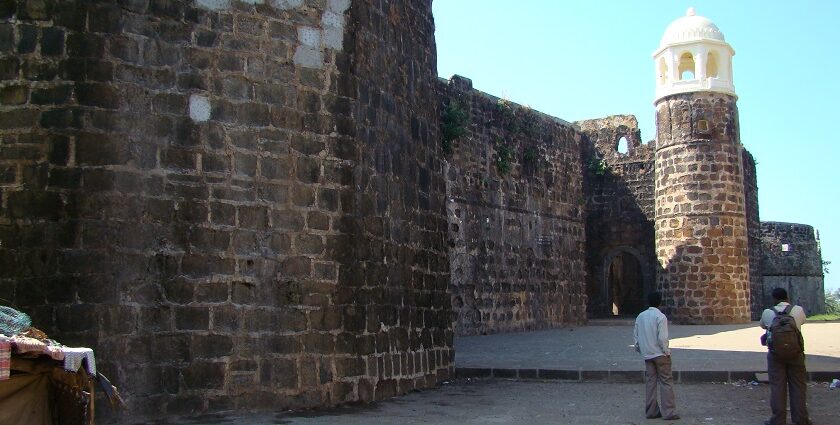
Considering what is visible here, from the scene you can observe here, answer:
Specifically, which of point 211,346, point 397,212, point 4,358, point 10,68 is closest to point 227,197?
Answer: point 211,346

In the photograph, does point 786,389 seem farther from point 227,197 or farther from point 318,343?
point 227,197

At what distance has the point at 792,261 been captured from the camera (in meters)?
32.8

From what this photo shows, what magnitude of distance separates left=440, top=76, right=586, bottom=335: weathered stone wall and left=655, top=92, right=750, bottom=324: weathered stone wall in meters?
2.53

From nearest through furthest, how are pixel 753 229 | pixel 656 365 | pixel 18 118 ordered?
pixel 18 118, pixel 656 365, pixel 753 229

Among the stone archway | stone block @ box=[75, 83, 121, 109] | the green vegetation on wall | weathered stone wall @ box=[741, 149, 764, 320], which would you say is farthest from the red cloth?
weathered stone wall @ box=[741, 149, 764, 320]

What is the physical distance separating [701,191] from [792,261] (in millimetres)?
12366

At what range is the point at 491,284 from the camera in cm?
1889

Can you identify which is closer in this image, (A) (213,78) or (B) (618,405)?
(A) (213,78)

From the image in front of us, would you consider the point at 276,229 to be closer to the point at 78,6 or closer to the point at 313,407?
the point at 313,407

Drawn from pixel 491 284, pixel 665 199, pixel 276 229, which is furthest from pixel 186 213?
pixel 665 199

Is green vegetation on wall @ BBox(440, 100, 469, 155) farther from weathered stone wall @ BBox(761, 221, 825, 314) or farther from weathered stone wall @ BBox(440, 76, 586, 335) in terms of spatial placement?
weathered stone wall @ BBox(761, 221, 825, 314)

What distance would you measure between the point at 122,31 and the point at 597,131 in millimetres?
20957

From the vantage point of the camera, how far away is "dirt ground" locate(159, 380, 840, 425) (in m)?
7.56

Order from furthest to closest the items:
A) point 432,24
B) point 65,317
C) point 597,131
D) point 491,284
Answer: point 597,131 < point 491,284 < point 432,24 < point 65,317
